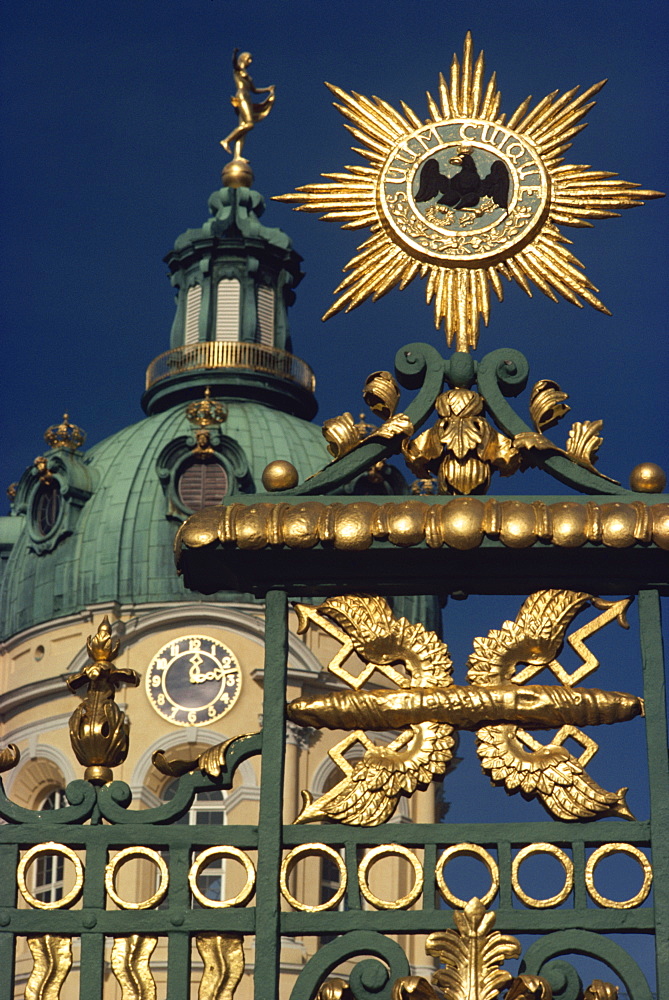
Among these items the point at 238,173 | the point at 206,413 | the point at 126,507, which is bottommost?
the point at 126,507

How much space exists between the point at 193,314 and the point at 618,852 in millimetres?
55698

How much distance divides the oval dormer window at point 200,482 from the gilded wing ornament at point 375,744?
46891mm

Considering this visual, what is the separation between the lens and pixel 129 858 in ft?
30.9

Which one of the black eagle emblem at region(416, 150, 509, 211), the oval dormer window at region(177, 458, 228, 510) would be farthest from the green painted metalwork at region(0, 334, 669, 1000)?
the oval dormer window at region(177, 458, 228, 510)

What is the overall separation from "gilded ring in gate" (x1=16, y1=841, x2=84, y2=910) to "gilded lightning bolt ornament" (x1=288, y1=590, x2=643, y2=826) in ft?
3.41

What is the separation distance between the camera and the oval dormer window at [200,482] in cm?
5684

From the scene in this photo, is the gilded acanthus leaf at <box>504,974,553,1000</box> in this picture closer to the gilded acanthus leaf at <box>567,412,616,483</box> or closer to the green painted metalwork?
the green painted metalwork

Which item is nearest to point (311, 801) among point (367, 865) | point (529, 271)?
point (367, 865)

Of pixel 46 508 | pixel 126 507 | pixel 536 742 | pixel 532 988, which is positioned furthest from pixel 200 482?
pixel 532 988

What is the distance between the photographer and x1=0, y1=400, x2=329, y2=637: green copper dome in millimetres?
56875

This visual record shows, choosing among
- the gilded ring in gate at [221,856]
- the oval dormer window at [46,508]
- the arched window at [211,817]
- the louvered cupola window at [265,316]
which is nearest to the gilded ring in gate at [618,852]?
the gilded ring in gate at [221,856]

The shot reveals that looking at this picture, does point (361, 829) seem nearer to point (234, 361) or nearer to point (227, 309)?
point (234, 361)

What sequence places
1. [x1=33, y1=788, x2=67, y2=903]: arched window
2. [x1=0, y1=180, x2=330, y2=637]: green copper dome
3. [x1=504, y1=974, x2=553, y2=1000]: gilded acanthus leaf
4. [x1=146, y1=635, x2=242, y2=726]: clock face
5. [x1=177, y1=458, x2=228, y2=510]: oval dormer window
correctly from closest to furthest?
[x1=504, y1=974, x2=553, y2=1000]: gilded acanthus leaf → [x1=33, y1=788, x2=67, y2=903]: arched window → [x1=146, y1=635, x2=242, y2=726]: clock face → [x1=177, y1=458, x2=228, y2=510]: oval dormer window → [x1=0, y1=180, x2=330, y2=637]: green copper dome

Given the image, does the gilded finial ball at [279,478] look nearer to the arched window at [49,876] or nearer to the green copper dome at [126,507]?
the arched window at [49,876]
